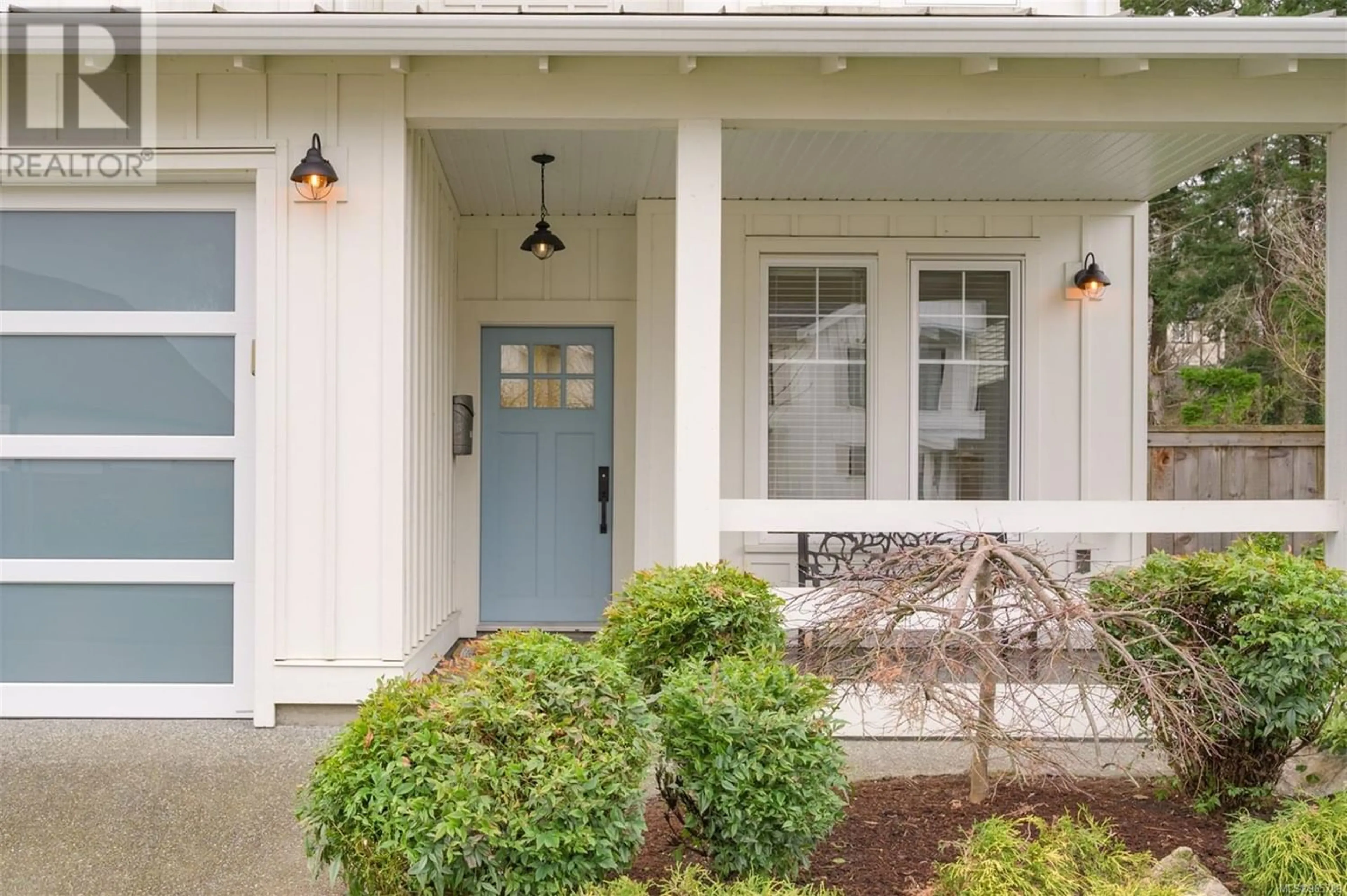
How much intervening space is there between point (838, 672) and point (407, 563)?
2.27 metres

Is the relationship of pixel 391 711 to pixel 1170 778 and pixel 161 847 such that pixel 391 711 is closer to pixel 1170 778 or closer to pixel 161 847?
pixel 161 847

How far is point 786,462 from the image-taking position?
5.77 m

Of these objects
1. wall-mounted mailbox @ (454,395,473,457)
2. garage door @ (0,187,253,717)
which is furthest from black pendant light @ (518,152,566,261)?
garage door @ (0,187,253,717)

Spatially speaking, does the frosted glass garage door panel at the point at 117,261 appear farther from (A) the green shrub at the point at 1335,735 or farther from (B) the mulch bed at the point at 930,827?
(A) the green shrub at the point at 1335,735

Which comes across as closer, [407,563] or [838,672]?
[838,672]

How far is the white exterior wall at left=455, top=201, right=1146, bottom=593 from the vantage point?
18.7ft

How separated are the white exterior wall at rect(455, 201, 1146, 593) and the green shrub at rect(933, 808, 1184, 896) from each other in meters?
3.39

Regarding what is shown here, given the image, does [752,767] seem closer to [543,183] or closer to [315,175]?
[315,175]

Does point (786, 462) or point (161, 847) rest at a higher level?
point (786, 462)

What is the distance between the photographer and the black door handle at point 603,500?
580 cm

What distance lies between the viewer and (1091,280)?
5.54 metres

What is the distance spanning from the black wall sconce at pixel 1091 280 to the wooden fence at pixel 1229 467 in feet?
4.04

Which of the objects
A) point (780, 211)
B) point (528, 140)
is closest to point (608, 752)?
point (528, 140)

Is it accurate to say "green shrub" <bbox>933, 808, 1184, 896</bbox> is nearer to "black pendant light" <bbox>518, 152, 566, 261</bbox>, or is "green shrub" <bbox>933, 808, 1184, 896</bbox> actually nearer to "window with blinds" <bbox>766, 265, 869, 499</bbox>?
"window with blinds" <bbox>766, 265, 869, 499</bbox>
